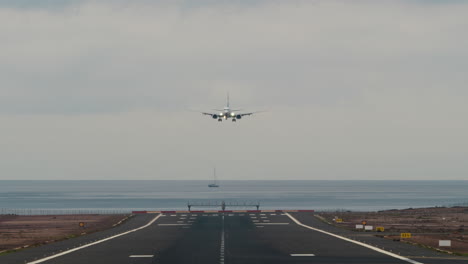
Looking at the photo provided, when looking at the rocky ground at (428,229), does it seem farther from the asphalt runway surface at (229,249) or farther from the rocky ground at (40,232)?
the rocky ground at (40,232)

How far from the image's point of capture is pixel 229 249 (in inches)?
2825

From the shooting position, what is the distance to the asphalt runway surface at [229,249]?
6071cm

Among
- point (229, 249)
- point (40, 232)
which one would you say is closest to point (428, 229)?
point (229, 249)

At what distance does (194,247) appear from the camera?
245ft

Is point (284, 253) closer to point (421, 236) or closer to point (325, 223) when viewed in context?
point (421, 236)

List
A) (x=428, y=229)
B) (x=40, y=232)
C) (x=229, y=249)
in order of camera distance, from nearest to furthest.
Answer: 1. (x=229, y=249)
2. (x=428, y=229)
3. (x=40, y=232)

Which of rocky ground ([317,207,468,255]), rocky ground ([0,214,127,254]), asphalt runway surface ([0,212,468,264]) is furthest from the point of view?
rocky ground ([0,214,127,254])

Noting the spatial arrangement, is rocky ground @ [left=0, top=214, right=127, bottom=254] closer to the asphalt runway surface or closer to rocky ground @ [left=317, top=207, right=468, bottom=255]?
the asphalt runway surface

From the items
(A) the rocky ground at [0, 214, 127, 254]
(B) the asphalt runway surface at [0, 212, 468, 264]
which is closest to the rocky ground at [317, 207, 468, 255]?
(B) the asphalt runway surface at [0, 212, 468, 264]

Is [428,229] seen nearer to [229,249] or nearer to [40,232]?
[229,249]

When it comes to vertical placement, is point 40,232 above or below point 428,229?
below

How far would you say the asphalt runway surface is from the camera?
60.7 m

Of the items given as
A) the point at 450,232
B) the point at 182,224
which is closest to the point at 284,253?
the point at 450,232

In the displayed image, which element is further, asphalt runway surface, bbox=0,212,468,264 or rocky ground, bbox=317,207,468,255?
rocky ground, bbox=317,207,468,255
